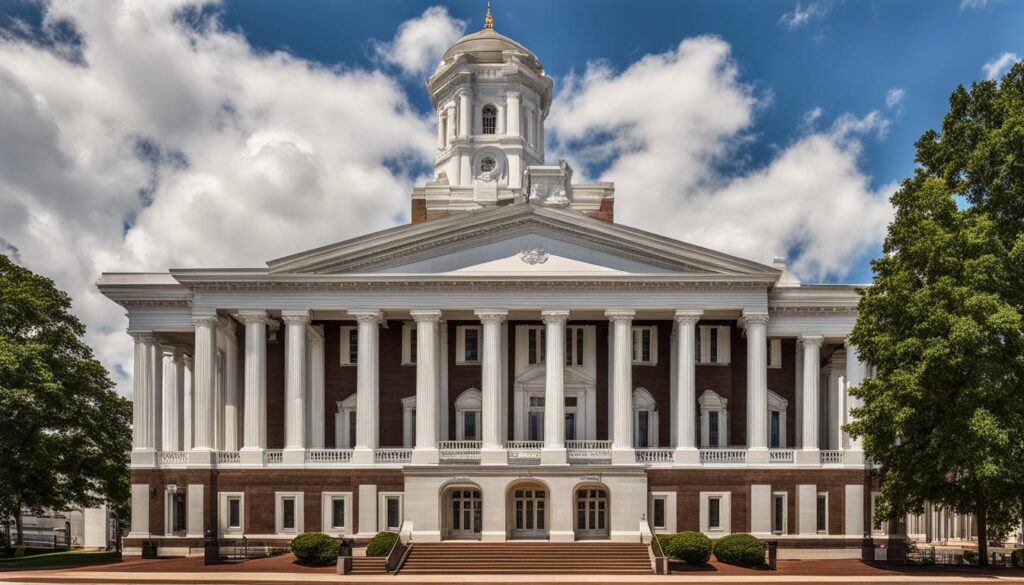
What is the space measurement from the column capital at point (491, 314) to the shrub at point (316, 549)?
548 inches

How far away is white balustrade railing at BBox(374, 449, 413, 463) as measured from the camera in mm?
54531

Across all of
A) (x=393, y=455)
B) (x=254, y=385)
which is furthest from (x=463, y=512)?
(x=254, y=385)

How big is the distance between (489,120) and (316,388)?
25631 mm

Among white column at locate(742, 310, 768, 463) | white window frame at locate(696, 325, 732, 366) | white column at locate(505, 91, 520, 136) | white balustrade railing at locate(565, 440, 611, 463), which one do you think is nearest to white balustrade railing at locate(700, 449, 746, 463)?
white column at locate(742, 310, 768, 463)

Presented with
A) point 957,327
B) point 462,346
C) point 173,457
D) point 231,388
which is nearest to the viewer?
point 957,327

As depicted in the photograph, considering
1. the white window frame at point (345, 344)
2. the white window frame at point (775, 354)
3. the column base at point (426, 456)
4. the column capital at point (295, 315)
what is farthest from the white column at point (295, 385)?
the white window frame at point (775, 354)

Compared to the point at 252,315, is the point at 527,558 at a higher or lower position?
lower

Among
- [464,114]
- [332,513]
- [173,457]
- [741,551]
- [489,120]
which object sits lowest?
[741,551]

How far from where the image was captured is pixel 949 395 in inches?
1683

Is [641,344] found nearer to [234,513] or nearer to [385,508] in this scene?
[385,508]

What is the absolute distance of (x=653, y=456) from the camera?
2144 inches

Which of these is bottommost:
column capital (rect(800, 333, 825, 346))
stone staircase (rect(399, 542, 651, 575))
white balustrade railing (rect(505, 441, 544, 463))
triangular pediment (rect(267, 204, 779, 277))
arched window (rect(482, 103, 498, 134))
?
stone staircase (rect(399, 542, 651, 575))

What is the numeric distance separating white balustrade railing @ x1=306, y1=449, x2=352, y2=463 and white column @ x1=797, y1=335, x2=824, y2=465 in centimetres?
2298

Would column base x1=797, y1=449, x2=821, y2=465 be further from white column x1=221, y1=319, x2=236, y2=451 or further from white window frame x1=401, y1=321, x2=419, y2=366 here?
white column x1=221, y1=319, x2=236, y2=451
